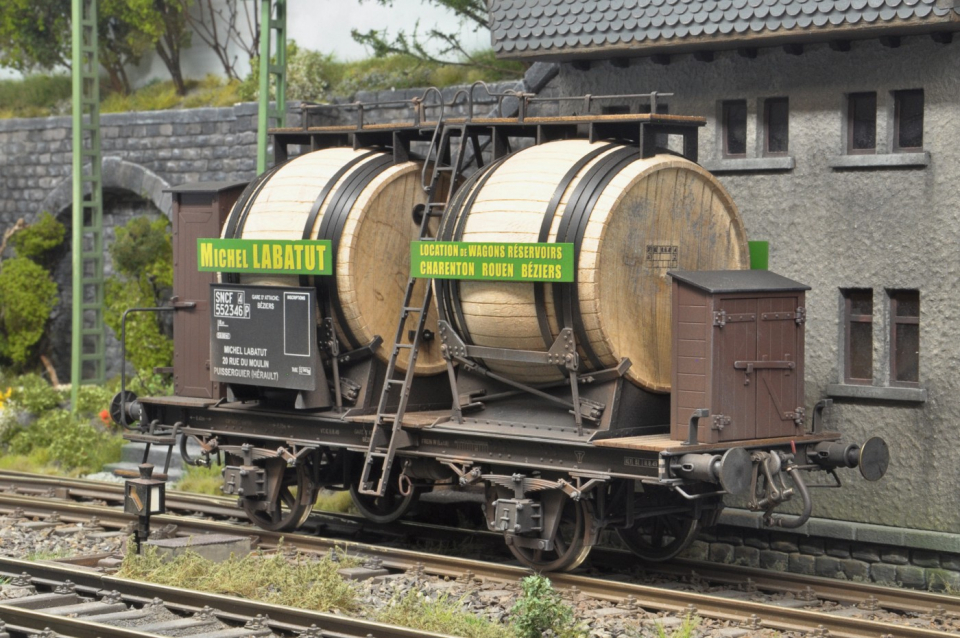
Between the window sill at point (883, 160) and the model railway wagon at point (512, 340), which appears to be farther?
the window sill at point (883, 160)

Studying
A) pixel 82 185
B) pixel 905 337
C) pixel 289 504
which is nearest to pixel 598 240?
pixel 905 337

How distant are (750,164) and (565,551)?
170 inches

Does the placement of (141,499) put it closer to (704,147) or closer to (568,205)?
(568,205)

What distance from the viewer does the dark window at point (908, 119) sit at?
1350 cm

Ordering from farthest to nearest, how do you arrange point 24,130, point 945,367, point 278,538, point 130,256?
point 24,130 < point 130,256 < point 278,538 < point 945,367

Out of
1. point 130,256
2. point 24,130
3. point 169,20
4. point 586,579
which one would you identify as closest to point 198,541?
point 586,579

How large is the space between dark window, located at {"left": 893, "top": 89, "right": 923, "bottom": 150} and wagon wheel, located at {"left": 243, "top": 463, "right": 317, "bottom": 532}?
249 inches

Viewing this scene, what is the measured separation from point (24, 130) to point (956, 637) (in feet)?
60.7

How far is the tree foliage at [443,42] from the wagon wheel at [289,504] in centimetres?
743

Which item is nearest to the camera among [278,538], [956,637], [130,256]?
[956,637]

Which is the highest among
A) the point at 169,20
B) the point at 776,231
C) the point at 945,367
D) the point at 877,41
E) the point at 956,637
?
the point at 169,20

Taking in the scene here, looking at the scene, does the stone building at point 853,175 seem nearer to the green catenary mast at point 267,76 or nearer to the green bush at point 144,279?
the green catenary mast at point 267,76

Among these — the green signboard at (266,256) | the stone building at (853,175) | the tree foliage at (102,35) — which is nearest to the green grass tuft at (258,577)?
the green signboard at (266,256)

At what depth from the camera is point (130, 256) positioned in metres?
21.4
